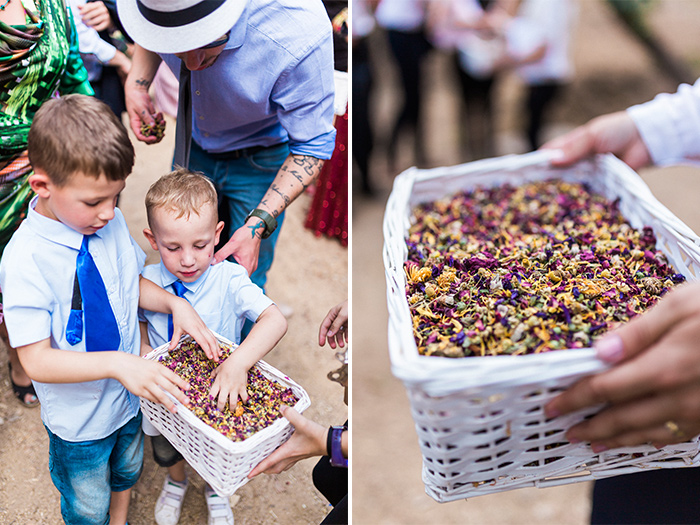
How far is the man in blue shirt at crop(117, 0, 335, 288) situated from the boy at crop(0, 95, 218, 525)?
0.95 ft

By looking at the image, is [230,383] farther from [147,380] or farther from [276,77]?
[276,77]

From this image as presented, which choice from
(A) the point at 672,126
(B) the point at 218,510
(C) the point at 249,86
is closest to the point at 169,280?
(C) the point at 249,86

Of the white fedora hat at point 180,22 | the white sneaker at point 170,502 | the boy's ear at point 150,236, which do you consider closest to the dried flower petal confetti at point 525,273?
the boy's ear at point 150,236

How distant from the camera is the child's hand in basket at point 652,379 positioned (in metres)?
1.03

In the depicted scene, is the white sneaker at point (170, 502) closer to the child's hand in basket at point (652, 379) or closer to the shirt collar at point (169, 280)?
the shirt collar at point (169, 280)

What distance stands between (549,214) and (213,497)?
4.31 feet

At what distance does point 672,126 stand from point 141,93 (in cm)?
161

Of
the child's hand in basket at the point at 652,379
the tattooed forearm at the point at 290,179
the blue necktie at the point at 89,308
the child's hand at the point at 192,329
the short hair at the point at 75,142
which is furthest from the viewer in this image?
the tattooed forearm at the point at 290,179

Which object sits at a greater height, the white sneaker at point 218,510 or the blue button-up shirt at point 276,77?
the blue button-up shirt at point 276,77

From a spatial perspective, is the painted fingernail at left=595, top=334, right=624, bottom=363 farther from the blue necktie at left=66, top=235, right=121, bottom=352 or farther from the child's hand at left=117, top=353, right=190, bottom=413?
the blue necktie at left=66, top=235, right=121, bottom=352

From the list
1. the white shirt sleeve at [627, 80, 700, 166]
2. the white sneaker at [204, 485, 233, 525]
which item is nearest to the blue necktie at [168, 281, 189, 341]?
the white sneaker at [204, 485, 233, 525]

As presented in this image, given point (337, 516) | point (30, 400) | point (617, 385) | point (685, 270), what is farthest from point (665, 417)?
point (30, 400)

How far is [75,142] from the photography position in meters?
1.21

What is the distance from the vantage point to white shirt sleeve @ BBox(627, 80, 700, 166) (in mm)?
1845
